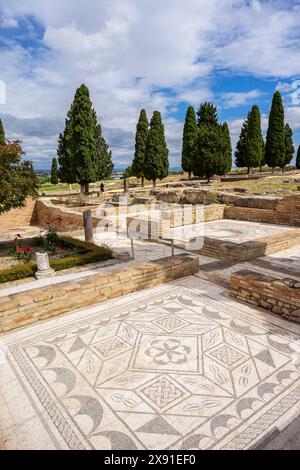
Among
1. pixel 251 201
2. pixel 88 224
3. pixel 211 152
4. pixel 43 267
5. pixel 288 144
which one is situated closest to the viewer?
pixel 43 267

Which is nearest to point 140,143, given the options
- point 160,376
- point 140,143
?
point 140,143

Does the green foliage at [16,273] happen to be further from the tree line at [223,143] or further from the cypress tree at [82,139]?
the tree line at [223,143]

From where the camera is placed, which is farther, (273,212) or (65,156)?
(65,156)

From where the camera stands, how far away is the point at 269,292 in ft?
16.1

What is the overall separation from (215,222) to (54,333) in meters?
10.1

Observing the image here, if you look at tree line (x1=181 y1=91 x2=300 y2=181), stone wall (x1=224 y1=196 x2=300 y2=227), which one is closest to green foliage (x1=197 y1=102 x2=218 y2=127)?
tree line (x1=181 y1=91 x2=300 y2=181)

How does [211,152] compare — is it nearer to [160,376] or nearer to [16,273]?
[16,273]

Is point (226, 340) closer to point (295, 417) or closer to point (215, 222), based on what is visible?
point (295, 417)

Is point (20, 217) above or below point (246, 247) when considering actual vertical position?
below

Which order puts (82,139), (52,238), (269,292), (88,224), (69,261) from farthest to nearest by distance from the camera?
(82,139), (52,238), (88,224), (69,261), (269,292)

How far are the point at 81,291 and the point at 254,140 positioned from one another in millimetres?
31500

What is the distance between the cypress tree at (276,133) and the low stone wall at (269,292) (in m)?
30.7

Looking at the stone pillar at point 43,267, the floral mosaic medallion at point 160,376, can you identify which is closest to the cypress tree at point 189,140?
the stone pillar at point 43,267

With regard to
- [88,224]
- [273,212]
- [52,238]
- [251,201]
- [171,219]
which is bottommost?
[52,238]
